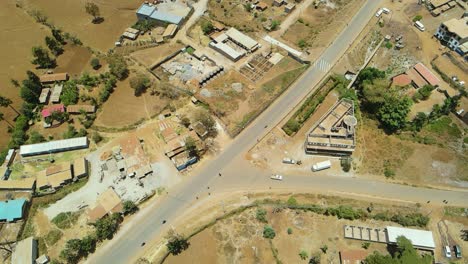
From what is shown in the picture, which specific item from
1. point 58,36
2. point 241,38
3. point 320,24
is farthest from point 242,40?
point 58,36

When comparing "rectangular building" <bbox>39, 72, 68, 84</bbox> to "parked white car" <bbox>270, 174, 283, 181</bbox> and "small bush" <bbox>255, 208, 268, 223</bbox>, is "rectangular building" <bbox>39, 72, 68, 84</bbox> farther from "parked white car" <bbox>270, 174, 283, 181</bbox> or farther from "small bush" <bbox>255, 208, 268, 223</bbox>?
"small bush" <bbox>255, 208, 268, 223</bbox>

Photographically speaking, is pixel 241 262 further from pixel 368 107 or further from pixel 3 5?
pixel 3 5

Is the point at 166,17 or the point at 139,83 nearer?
the point at 139,83

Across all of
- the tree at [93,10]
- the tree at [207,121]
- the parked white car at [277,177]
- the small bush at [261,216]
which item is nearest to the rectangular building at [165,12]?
the tree at [93,10]

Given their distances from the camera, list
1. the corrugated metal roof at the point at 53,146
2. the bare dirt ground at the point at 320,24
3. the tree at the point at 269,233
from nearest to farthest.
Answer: the tree at the point at 269,233 < the corrugated metal roof at the point at 53,146 < the bare dirt ground at the point at 320,24

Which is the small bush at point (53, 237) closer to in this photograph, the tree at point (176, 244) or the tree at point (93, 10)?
the tree at point (176, 244)

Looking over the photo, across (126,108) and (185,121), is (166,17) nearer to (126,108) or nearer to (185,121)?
(126,108)
